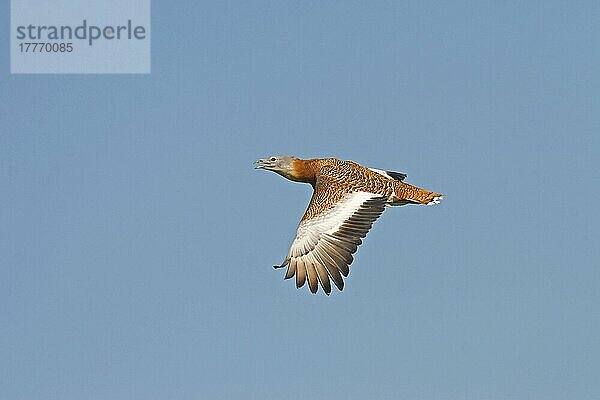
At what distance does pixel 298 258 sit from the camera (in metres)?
30.0

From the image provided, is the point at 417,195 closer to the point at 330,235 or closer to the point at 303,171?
the point at 303,171

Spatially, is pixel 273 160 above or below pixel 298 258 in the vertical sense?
above

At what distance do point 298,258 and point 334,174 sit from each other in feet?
15.1

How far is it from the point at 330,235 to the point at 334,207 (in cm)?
149

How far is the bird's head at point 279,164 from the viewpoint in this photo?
3509cm

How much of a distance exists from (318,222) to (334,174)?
3109 millimetres

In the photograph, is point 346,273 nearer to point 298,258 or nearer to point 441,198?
point 298,258

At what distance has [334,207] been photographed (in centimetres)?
3194

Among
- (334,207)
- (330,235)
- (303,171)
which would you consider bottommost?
(330,235)

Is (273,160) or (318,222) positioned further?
(273,160)

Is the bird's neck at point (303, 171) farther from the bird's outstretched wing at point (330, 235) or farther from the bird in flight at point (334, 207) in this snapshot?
the bird's outstretched wing at point (330, 235)

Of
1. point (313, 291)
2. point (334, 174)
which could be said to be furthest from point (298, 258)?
point (334, 174)

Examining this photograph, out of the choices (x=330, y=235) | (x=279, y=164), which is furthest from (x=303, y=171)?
(x=330, y=235)

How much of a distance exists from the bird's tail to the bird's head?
327 cm
